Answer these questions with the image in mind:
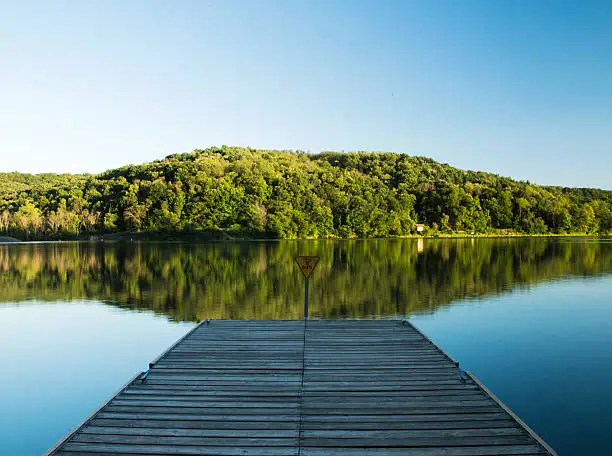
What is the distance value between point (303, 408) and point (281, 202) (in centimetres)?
7090

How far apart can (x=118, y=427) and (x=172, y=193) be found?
70.1 meters

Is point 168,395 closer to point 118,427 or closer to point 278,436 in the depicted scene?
point 118,427

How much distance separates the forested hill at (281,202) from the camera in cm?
7262

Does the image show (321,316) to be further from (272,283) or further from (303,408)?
(303,408)

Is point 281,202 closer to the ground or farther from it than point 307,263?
farther from it

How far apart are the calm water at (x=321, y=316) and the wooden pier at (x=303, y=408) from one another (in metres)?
1.62

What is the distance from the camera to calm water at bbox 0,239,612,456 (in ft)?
22.8

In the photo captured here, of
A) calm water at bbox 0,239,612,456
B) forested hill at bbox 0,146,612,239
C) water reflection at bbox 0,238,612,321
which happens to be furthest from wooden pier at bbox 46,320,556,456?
forested hill at bbox 0,146,612,239

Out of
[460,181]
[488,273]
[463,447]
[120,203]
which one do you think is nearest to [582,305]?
[488,273]

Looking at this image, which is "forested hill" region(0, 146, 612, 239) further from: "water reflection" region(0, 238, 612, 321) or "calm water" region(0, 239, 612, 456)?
"calm water" region(0, 239, 612, 456)

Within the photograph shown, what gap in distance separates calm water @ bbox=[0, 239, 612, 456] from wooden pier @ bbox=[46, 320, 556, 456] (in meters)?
1.62

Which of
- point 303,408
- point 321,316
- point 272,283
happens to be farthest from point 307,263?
point 272,283

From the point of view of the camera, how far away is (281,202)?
75.4 metres

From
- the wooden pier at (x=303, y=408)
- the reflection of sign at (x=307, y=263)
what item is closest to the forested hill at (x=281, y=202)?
the reflection of sign at (x=307, y=263)
